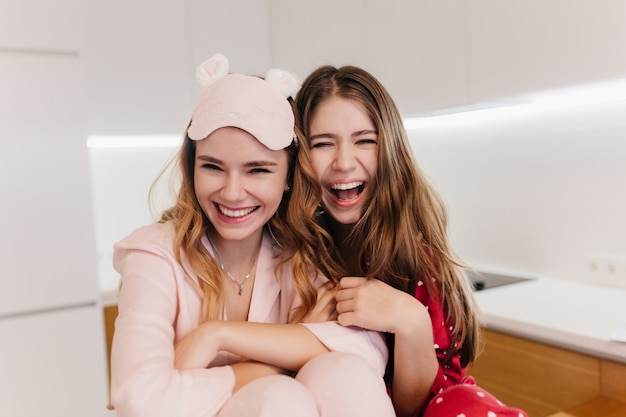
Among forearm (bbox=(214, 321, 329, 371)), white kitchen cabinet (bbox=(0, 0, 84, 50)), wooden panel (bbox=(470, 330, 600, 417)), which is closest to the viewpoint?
forearm (bbox=(214, 321, 329, 371))

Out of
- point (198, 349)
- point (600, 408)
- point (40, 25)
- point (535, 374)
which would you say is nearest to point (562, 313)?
point (535, 374)

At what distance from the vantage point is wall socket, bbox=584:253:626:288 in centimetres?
185

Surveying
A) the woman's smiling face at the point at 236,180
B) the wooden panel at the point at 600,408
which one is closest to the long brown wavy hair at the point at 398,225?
the woman's smiling face at the point at 236,180

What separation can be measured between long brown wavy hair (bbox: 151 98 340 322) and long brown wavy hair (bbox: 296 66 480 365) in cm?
8

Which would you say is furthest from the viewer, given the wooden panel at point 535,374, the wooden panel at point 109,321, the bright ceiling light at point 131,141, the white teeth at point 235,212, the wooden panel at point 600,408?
the bright ceiling light at point 131,141

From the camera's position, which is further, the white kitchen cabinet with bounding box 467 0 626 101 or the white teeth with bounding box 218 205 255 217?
the white kitchen cabinet with bounding box 467 0 626 101

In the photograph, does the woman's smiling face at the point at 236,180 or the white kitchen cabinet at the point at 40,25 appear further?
the white kitchen cabinet at the point at 40,25

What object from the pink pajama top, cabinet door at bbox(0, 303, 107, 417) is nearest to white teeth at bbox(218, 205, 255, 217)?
the pink pajama top

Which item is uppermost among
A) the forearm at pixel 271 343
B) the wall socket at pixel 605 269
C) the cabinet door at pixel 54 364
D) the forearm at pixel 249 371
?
the forearm at pixel 271 343

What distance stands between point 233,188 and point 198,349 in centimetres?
27

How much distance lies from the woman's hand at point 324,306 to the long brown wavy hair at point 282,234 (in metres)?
0.01

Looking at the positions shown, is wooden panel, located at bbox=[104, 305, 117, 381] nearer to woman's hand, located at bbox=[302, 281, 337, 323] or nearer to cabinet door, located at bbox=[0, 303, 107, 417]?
cabinet door, located at bbox=[0, 303, 107, 417]

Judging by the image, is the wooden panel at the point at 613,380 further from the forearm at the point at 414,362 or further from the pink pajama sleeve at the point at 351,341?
the pink pajama sleeve at the point at 351,341

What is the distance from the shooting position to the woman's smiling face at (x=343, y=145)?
120 cm
